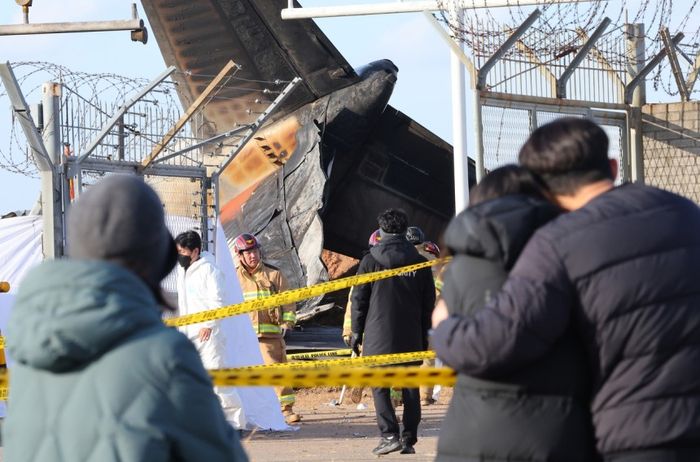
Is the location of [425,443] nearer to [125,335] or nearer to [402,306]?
[402,306]

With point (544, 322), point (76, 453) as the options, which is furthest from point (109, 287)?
point (544, 322)

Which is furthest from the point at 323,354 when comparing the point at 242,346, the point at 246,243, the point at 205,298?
the point at 205,298

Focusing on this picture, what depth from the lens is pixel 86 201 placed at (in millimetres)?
2988

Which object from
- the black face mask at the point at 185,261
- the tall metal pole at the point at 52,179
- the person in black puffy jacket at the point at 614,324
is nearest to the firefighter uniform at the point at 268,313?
the black face mask at the point at 185,261

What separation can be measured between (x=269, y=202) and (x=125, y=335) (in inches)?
642

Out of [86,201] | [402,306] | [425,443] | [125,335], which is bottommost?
[425,443]

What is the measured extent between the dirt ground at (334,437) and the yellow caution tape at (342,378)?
5295 millimetres

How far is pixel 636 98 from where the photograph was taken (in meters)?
14.2

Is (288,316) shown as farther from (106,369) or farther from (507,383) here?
(106,369)

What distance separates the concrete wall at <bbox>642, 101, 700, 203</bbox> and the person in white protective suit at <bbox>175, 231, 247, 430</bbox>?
210 inches

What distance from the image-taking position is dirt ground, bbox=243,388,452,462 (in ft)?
34.0

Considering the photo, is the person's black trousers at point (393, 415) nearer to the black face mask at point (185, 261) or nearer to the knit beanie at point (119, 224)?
the black face mask at point (185, 261)

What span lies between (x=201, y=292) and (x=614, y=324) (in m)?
7.16

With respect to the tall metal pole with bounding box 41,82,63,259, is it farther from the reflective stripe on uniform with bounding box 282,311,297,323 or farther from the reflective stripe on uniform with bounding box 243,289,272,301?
the reflective stripe on uniform with bounding box 282,311,297,323
